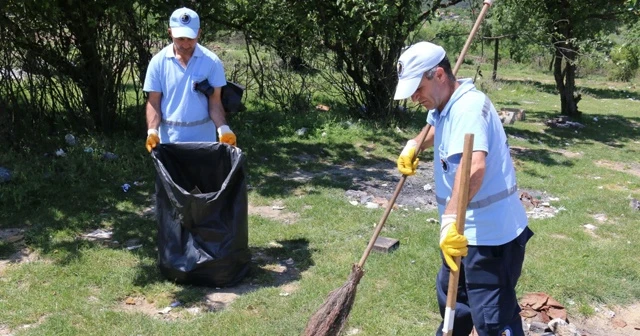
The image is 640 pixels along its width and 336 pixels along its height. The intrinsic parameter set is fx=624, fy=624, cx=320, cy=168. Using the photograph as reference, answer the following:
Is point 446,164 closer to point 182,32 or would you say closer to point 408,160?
point 408,160

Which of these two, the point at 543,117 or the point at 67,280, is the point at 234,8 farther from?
the point at 543,117

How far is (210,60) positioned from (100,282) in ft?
5.45

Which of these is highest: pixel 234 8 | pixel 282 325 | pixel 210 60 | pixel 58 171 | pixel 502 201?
pixel 234 8

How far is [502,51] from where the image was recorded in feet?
90.7

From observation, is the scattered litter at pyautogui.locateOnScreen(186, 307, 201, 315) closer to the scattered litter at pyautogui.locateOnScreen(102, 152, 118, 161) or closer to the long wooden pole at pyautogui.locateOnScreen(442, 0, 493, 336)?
the long wooden pole at pyautogui.locateOnScreen(442, 0, 493, 336)

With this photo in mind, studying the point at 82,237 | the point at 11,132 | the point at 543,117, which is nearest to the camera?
the point at 82,237

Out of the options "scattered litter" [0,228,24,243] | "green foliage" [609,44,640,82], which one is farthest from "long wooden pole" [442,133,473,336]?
"green foliage" [609,44,640,82]

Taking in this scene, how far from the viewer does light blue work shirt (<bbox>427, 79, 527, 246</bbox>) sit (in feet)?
8.20

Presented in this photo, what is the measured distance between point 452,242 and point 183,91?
224 cm

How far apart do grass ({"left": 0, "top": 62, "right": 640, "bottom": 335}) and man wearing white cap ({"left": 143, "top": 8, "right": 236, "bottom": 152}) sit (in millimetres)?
1020

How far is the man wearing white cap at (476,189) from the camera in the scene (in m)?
2.51

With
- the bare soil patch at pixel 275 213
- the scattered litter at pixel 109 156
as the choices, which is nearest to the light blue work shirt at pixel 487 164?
the bare soil patch at pixel 275 213

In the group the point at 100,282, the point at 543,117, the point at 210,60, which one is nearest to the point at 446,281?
the point at 210,60

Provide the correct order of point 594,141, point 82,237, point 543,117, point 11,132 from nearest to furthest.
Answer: point 82,237, point 11,132, point 594,141, point 543,117
